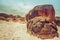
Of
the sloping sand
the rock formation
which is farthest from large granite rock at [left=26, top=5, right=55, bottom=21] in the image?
the sloping sand

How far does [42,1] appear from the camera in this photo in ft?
11.3

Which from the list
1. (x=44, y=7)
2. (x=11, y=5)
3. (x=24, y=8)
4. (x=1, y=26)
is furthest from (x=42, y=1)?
(x=1, y=26)

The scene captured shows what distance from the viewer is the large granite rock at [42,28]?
10.9ft

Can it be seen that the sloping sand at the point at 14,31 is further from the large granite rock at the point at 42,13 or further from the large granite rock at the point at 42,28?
the large granite rock at the point at 42,13

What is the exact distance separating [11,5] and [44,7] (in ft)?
2.08

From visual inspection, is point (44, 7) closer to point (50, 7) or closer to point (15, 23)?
point (50, 7)

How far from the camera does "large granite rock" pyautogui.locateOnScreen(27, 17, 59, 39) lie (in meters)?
3.32

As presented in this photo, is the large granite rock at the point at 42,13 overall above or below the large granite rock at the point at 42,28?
above

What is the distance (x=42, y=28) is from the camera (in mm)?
3320

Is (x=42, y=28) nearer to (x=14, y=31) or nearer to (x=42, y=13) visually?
(x=42, y=13)

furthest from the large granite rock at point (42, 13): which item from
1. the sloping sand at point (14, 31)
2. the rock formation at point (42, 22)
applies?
the sloping sand at point (14, 31)

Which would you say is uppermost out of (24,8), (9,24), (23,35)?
(24,8)

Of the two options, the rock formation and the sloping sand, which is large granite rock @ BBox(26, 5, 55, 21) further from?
the sloping sand

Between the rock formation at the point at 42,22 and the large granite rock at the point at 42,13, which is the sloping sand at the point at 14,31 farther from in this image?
the large granite rock at the point at 42,13
